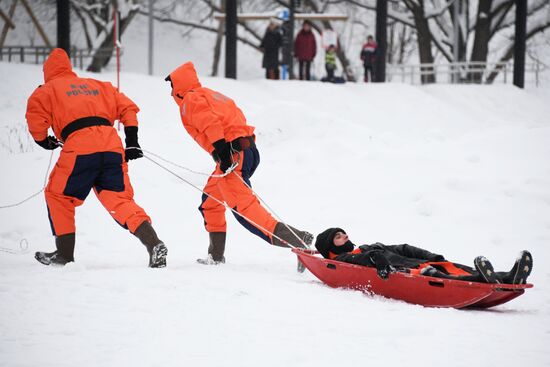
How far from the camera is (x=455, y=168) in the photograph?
10.2m

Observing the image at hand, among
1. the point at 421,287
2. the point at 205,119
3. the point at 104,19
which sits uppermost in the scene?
the point at 104,19

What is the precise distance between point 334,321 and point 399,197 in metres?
5.12

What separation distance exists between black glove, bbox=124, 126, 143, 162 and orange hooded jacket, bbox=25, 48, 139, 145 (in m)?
0.08

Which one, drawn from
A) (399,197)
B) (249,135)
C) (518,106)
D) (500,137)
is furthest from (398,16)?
(249,135)

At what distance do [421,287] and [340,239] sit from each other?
998 millimetres

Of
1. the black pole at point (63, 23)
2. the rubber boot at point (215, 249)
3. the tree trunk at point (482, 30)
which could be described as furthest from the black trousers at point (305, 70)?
the rubber boot at point (215, 249)

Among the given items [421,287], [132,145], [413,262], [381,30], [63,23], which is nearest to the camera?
[421,287]

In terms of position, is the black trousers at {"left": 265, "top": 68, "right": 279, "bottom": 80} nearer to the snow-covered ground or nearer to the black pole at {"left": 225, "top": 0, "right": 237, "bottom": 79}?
the black pole at {"left": 225, "top": 0, "right": 237, "bottom": 79}

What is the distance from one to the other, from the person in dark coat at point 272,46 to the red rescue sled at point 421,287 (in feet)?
44.6

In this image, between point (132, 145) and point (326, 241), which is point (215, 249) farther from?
point (326, 241)

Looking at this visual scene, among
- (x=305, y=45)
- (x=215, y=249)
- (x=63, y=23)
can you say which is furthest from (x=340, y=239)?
(x=305, y=45)

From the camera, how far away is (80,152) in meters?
6.37

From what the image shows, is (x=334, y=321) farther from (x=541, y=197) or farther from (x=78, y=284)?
(x=541, y=197)

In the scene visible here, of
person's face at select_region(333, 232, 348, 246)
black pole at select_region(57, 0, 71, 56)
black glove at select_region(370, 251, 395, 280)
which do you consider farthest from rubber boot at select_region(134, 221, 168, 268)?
black pole at select_region(57, 0, 71, 56)
